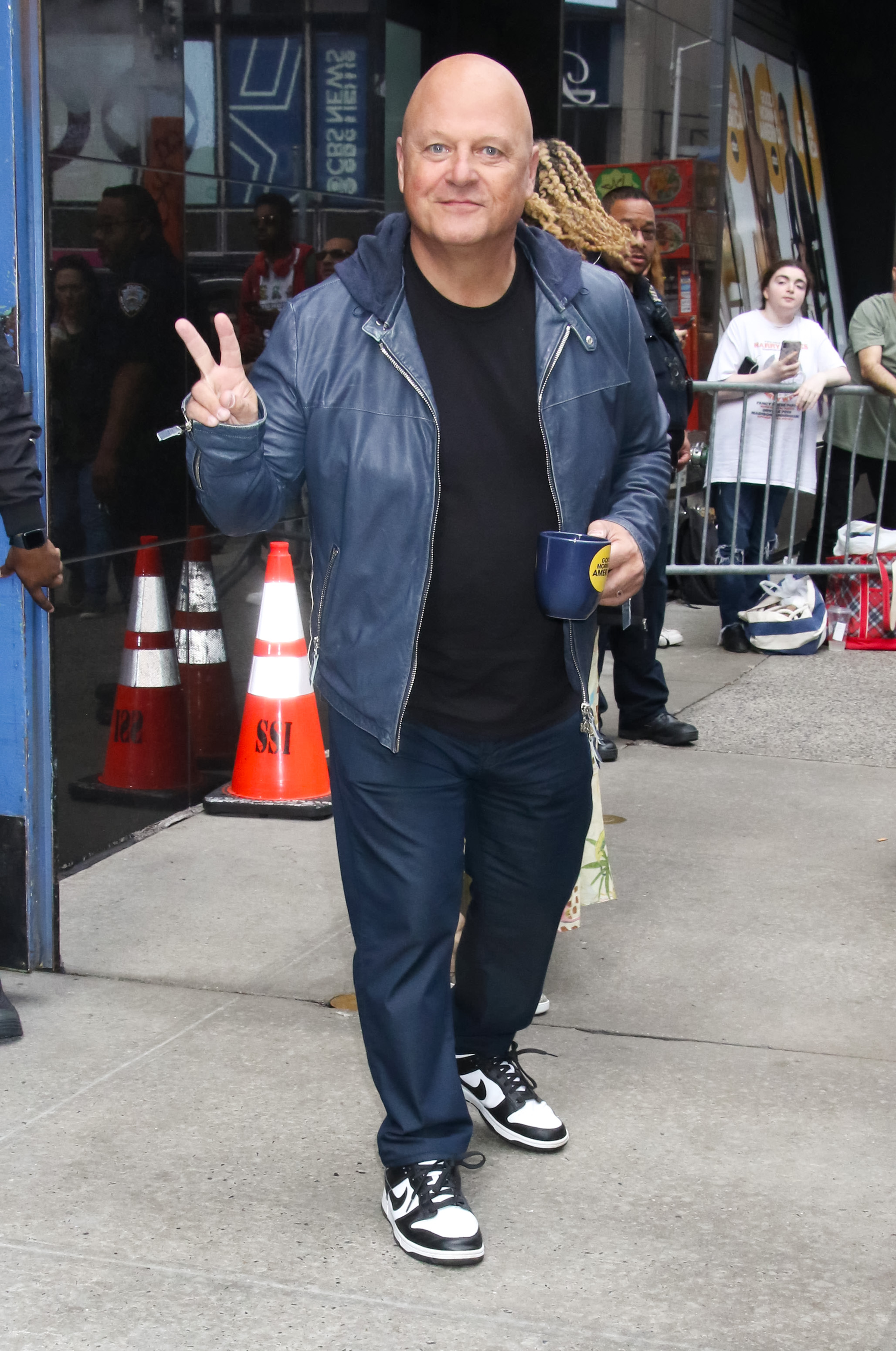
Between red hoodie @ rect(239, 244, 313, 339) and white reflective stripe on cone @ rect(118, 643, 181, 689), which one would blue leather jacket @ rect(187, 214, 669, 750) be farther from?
red hoodie @ rect(239, 244, 313, 339)

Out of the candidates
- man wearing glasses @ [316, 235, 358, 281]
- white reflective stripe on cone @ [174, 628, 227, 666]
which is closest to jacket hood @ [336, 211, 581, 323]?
white reflective stripe on cone @ [174, 628, 227, 666]

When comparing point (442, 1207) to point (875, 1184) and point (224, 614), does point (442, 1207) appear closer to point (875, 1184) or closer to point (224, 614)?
point (875, 1184)

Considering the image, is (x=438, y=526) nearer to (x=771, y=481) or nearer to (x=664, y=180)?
(x=771, y=481)

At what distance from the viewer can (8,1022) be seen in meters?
3.80

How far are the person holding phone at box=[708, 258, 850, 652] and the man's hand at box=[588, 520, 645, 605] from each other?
18.4ft

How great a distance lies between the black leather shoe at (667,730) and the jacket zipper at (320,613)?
368 cm

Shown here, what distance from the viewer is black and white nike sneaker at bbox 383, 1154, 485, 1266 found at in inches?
115

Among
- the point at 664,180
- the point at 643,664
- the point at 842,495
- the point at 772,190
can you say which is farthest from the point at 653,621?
the point at 772,190

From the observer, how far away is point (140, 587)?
5.38m

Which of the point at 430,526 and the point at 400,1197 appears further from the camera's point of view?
the point at 400,1197

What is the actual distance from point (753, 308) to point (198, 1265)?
1014 cm

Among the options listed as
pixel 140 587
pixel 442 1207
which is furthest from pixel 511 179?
pixel 140 587

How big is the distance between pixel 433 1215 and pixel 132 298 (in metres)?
3.19

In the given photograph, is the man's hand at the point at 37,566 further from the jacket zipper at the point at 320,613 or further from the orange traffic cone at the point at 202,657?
the orange traffic cone at the point at 202,657
